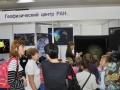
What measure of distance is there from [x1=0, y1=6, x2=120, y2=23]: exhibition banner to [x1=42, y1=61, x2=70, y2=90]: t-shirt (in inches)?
180

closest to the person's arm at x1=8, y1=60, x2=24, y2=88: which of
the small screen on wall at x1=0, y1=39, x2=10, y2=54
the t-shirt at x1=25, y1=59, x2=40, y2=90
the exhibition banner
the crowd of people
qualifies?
the crowd of people

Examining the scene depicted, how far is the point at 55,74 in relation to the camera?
4.09m

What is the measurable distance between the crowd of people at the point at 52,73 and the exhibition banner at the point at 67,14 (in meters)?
2.65

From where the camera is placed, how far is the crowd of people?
4.04 m

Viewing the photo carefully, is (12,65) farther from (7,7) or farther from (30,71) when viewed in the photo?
(7,7)

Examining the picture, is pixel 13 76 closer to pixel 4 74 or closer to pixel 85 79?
pixel 4 74

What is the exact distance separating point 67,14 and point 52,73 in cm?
467

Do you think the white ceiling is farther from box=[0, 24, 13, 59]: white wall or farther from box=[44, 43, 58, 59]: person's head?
box=[44, 43, 58, 59]: person's head

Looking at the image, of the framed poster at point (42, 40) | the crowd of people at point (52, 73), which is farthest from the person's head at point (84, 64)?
the framed poster at point (42, 40)

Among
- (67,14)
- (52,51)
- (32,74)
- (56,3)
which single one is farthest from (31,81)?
(56,3)

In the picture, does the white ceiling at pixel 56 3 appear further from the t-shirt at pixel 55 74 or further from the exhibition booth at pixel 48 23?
the t-shirt at pixel 55 74

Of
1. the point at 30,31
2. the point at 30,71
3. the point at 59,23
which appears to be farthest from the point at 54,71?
the point at 59,23

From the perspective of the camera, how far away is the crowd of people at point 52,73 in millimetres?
4039

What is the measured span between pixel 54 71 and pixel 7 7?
11601mm
